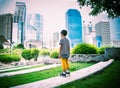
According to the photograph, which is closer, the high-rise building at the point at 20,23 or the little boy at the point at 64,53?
the little boy at the point at 64,53

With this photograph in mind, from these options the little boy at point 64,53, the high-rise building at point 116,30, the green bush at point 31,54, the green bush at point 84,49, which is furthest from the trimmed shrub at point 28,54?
the little boy at point 64,53

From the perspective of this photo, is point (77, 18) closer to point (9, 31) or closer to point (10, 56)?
point (9, 31)

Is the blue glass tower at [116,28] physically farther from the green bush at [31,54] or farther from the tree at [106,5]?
the green bush at [31,54]

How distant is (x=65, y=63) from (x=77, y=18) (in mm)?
80629

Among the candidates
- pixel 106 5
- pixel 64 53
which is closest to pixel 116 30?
pixel 106 5

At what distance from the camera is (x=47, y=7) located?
53.0 feet

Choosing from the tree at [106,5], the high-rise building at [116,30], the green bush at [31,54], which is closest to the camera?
the tree at [106,5]

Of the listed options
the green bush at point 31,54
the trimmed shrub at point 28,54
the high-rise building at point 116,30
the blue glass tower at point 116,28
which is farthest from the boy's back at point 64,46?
the trimmed shrub at point 28,54

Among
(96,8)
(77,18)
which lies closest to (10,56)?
(96,8)

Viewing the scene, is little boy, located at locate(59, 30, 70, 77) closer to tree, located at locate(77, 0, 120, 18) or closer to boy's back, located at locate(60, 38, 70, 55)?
boy's back, located at locate(60, 38, 70, 55)

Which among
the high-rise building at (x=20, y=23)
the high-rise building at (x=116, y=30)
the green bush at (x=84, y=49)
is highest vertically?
the high-rise building at (x=20, y=23)

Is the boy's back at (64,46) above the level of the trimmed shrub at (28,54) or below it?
above

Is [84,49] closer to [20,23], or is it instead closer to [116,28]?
[116,28]

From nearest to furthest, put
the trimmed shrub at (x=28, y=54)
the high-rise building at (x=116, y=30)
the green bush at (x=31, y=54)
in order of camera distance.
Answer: the high-rise building at (x=116, y=30) < the green bush at (x=31, y=54) < the trimmed shrub at (x=28, y=54)
